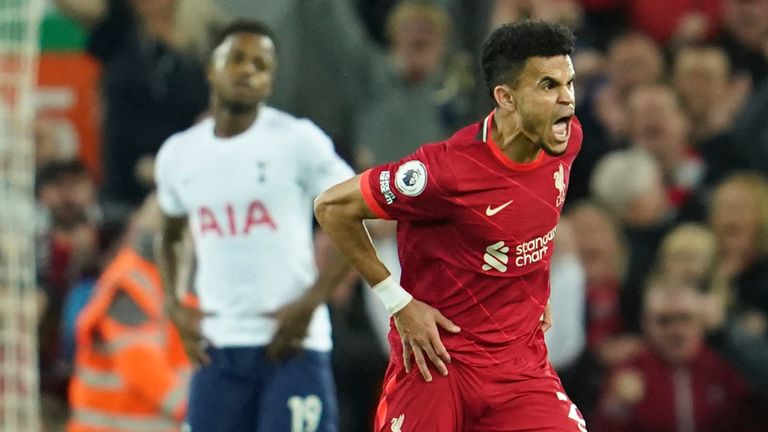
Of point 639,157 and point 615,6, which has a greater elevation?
point 615,6

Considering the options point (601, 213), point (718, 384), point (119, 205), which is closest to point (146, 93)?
point (119, 205)

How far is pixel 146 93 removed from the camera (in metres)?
9.27

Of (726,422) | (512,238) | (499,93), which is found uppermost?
(499,93)

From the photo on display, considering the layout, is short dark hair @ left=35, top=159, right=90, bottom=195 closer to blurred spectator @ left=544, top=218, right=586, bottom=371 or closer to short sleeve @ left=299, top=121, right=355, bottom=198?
blurred spectator @ left=544, top=218, right=586, bottom=371

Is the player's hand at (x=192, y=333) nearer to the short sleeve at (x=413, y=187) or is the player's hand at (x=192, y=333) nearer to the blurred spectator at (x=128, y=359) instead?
the blurred spectator at (x=128, y=359)

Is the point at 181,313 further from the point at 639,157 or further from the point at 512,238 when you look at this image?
the point at 639,157

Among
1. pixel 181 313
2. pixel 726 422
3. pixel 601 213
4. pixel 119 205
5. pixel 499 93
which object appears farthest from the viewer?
pixel 119 205

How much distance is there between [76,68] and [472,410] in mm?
5209

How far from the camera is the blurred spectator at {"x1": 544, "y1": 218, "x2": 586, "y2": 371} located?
830 cm

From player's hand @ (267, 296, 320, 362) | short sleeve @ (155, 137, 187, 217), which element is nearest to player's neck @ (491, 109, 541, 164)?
player's hand @ (267, 296, 320, 362)

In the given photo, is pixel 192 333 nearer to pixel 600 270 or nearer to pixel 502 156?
pixel 502 156

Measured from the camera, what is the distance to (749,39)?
979 centimetres

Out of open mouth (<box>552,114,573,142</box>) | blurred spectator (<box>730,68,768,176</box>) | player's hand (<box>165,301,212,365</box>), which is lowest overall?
player's hand (<box>165,301,212,365</box>)

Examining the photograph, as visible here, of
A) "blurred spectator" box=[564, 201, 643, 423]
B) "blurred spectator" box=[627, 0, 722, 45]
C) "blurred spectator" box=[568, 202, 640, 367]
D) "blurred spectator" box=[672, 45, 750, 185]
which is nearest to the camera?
"blurred spectator" box=[564, 201, 643, 423]
